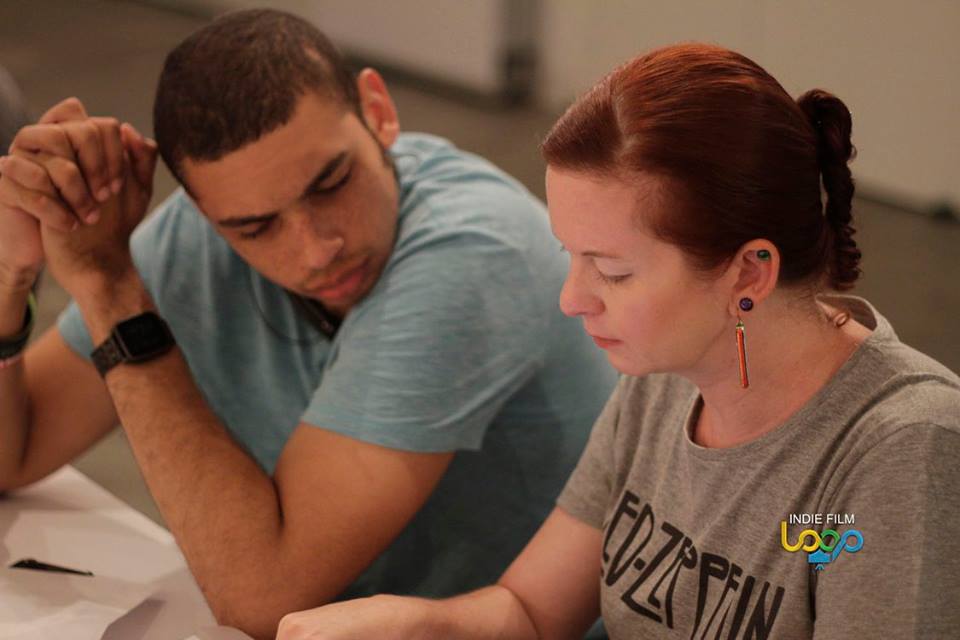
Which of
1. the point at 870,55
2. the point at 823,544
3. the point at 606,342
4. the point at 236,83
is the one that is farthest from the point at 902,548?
the point at 870,55

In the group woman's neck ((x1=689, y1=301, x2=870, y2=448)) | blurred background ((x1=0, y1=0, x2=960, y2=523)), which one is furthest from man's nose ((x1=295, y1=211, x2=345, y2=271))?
blurred background ((x1=0, y1=0, x2=960, y2=523))

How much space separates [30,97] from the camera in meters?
5.56

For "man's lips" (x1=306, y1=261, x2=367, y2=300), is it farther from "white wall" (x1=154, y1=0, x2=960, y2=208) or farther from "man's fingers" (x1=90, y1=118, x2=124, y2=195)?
"white wall" (x1=154, y1=0, x2=960, y2=208)

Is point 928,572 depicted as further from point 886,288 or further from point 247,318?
point 886,288

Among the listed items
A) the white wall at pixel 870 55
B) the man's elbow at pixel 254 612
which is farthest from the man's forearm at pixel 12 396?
the white wall at pixel 870 55

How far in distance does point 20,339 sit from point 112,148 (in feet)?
1.08

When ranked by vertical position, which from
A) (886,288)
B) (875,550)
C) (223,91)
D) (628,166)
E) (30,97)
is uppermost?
(628,166)

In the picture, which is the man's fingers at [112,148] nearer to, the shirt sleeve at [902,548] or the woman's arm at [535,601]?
the woman's arm at [535,601]

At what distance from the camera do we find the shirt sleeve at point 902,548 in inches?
42.9

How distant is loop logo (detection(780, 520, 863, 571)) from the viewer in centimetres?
114

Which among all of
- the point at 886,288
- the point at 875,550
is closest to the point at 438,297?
the point at 875,550

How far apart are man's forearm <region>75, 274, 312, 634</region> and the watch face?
1 centimetres

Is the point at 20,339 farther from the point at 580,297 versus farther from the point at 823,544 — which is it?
the point at 823,544

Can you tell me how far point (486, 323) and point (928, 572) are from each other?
74 cm
